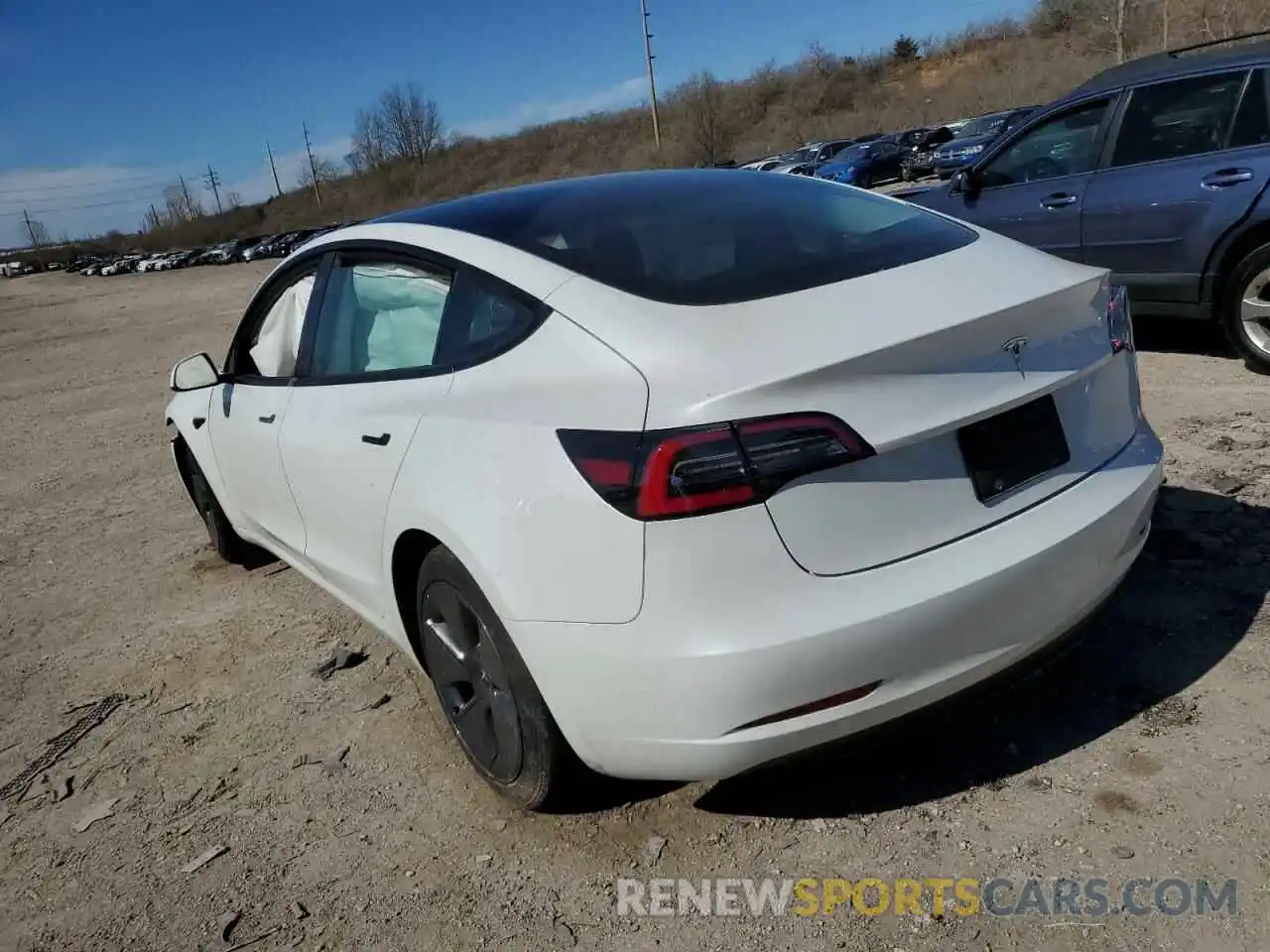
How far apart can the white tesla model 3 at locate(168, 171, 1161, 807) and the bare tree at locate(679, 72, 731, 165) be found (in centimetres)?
6808

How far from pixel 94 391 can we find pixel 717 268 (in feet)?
40.3

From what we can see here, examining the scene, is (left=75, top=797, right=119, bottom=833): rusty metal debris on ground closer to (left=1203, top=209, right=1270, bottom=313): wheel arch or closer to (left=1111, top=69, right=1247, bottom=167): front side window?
(left=1203, top=209, right=1270, bottom=313): wheel arch

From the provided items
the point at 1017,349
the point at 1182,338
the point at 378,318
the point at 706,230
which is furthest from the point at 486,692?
the point at 1182,338

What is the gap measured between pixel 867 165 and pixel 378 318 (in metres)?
33.4

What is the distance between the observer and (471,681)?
269cm

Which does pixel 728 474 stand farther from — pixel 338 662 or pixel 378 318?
pixel 338 662

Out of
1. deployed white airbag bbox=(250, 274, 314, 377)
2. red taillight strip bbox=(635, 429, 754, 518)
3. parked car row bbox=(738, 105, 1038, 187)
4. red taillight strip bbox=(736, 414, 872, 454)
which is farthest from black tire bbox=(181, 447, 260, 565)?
parked car row bbox=(738, 105, 1038, 187)

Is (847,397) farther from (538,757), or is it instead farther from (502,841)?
(502,841)

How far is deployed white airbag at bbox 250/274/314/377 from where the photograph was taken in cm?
373

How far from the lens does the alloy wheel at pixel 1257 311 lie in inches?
209

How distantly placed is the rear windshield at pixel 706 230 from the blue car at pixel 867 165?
30986 millimetres

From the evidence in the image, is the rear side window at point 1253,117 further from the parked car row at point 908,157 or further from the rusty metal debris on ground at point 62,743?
the parked car row at point 908,157

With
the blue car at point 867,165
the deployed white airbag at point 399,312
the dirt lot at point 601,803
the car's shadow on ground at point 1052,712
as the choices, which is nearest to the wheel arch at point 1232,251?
the dirt lot at point 601,803

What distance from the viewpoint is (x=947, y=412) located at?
2094mm
